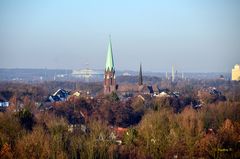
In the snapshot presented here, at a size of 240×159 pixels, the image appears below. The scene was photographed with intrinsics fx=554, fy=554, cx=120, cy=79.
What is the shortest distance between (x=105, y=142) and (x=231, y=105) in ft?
69.6

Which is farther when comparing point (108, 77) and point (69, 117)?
point (108, 77)

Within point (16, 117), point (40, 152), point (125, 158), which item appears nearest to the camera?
point (40, 152)

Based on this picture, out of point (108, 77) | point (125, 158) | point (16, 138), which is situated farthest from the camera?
point (108, 77)

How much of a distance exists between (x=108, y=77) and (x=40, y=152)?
45.5 m

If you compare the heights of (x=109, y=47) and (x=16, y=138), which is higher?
(x=109, y=47)

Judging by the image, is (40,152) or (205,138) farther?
(205,138)

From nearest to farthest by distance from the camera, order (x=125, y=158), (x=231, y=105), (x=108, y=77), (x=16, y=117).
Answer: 1. (x=125, y=158)
2. (x=16, y=117)
3. (x=231, y=105)
4. (x=108, y=77)

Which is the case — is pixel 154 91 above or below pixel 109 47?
below

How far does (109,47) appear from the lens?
72250 mm

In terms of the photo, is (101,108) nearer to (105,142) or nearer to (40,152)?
(105,142)

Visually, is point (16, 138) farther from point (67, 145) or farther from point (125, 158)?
point (125, 158)

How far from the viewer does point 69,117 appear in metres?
49.0

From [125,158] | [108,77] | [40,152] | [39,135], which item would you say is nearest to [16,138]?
[39,135]

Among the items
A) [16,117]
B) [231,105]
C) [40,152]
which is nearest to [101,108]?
[231,105]
